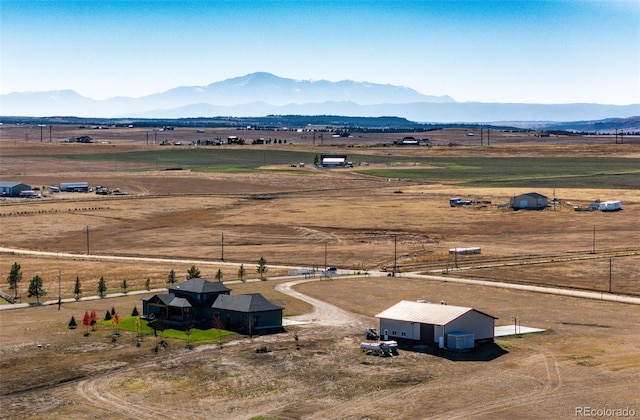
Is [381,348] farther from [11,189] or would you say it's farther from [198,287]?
[11,189]

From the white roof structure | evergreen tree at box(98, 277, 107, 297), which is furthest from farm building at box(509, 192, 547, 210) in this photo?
the white roof structure

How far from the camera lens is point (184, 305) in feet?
263

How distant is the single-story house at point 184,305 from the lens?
3164 inches

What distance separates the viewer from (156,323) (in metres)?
79.0

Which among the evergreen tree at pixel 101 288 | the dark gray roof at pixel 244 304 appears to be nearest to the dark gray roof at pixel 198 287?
the dark gray roof at pixel 244 304

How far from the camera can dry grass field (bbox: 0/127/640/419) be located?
195 ft

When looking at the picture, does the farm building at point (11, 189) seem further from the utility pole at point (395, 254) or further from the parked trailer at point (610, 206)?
the parked trailer at point (610, 206)

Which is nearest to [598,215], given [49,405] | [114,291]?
[114,291]

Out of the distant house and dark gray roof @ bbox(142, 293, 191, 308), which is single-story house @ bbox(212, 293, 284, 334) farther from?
dark gray roof @ bbox(142, 293, 191, 308)

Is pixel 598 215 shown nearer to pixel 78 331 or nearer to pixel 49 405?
pixel 78 331

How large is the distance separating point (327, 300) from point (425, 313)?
1616cm

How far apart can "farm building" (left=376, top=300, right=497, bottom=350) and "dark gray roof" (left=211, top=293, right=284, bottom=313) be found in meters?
9.01

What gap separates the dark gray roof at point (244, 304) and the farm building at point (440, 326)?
9006 mm

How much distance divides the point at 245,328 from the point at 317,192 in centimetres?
11111
